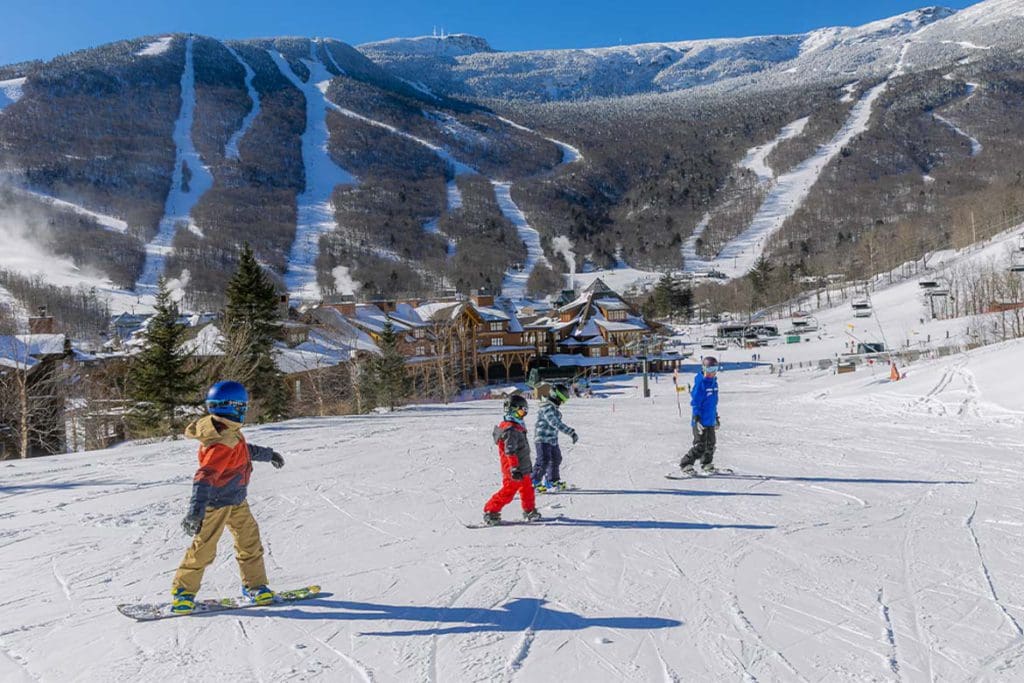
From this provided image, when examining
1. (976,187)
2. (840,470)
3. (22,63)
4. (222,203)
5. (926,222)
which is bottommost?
(840,470)

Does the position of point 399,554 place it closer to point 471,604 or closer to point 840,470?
point 471,604

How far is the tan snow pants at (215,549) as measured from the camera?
3986 mm

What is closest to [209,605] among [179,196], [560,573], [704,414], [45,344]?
[560,573]

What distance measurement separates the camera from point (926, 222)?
120500 mm

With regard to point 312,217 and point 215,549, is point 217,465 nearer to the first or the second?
point 215,549

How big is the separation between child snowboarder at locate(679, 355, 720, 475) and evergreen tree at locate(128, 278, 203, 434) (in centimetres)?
1561

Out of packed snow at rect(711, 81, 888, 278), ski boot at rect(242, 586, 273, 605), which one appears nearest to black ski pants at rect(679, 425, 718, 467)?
ski boot at rect(242, 586, 273, 605)

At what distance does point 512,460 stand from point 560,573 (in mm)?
1420

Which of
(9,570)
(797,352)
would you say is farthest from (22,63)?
(9,570)

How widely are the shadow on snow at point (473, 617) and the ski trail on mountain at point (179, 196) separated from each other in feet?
411

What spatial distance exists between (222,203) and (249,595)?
16920cm

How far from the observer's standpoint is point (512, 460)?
234 inches

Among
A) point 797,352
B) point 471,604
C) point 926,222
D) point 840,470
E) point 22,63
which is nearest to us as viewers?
point 471,604

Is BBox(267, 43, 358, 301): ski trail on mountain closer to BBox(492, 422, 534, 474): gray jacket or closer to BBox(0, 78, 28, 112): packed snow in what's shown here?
BBox(0, 78, 28, 112): packed snow
